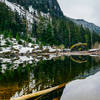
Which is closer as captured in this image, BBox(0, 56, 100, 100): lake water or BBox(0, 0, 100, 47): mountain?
BBox(0, 56, 100, 100): lake water

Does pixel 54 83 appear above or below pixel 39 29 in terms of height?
below

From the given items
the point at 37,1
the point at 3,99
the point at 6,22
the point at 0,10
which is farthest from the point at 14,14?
the point at 3,99

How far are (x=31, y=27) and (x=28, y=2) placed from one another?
A: 38.2 metres

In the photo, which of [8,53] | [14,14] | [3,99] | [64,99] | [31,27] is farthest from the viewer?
[31,27]

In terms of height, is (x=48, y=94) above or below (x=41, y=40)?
below

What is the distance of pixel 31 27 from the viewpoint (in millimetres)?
77438

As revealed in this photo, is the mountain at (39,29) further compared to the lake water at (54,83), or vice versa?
the mountain at (39,29)

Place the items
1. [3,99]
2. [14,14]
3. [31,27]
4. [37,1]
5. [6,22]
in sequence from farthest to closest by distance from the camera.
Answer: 1. [37,1]
2. [31,27]
3. [14,14]
4. [6,22]
5. [3,99]

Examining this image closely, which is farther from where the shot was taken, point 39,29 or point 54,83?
point 39,29

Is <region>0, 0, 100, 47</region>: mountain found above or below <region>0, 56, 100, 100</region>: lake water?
above

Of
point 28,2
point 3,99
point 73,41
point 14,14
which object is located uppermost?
point 28,2

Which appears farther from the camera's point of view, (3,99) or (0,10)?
(0,10)

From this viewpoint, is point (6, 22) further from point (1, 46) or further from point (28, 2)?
point (28, 2)

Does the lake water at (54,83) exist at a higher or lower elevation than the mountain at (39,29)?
lower
